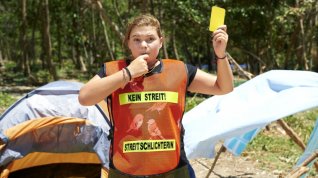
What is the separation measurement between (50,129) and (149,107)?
3196 mm

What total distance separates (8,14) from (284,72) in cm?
2705

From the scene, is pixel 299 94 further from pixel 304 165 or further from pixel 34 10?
pixel 34 10

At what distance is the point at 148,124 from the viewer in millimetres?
2305

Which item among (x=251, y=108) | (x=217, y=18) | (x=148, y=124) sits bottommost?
(x=251, y=108)

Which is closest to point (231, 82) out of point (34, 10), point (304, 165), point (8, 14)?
point (304, 165)

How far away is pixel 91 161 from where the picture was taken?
6.00m

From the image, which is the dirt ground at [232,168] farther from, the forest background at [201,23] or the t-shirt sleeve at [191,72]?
the forest background at [201,23]

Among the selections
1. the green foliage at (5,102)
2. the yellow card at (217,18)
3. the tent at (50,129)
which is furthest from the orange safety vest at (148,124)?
the green foliage at (5,102)

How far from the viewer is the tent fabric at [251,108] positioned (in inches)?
150

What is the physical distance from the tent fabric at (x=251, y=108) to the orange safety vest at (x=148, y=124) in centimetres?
159

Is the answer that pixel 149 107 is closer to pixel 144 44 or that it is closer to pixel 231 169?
pixel 144 44

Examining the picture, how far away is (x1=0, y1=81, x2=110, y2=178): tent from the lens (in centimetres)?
508

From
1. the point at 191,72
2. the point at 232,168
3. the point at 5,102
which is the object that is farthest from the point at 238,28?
the point at 191,72

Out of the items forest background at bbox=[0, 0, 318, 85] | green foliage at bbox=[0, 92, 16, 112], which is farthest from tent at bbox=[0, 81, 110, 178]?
forest background at bbox=[0, 0, 318, 85]
